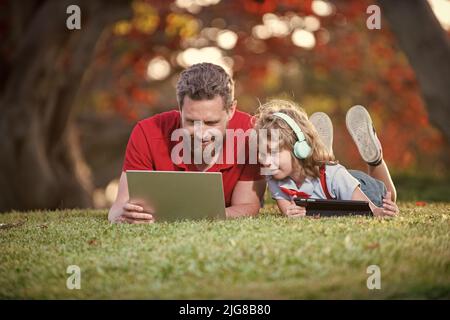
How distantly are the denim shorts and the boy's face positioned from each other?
830 mm

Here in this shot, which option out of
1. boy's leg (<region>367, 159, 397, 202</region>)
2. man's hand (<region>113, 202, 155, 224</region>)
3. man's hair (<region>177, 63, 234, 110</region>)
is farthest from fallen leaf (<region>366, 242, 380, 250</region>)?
boy's leg (<region>367, 159, 397, 202</region>)

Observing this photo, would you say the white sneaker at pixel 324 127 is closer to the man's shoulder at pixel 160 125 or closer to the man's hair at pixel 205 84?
the man's hair at pixel 205 84

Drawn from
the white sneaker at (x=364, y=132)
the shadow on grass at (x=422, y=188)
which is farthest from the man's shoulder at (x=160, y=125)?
the shadow on grass at (x=422, y=188)

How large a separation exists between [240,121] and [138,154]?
88 cm

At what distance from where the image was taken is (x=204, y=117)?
197 inches

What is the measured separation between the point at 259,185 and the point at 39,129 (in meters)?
7.75

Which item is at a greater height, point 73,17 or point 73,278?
point 73,17

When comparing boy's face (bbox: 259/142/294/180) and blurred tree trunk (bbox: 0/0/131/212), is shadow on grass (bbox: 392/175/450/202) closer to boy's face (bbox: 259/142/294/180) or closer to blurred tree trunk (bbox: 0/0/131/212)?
boy's face (bbox: 259/142/294/180)

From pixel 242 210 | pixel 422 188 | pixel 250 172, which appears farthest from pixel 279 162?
pixel 422 188

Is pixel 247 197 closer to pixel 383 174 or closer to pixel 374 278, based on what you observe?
pixel 383 174
